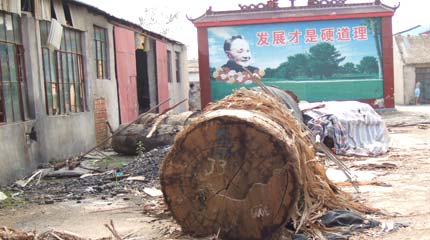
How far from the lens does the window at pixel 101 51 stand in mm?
13939

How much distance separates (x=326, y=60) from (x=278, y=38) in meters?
2.24

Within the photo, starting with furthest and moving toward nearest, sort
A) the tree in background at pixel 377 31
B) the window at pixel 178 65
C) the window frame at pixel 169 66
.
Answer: the window at pixel 178 65 < the tree in background at pixel 377 31 < the window frame at pixel 169 66

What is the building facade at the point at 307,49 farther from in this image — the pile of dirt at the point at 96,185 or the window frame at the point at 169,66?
the pile of dirt at the point at 96,185

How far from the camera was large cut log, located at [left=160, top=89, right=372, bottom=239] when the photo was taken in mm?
4477

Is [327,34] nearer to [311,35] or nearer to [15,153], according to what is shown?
[311,35]

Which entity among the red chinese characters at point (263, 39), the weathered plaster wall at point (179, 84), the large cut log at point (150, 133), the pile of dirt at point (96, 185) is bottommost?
the pile of dirt at point (96, 185)

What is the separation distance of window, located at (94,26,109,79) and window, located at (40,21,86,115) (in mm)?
1045

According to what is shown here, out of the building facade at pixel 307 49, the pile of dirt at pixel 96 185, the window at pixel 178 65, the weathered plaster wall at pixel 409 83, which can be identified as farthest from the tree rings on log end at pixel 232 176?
the weathered plaster wall at pixel 409 83

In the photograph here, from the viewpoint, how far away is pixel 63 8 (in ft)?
37.8

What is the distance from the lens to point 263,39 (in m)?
23.0

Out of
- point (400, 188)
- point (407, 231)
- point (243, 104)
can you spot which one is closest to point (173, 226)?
point (243, 104)

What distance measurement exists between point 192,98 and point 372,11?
9920mm

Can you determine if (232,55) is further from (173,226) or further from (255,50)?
(173,226)

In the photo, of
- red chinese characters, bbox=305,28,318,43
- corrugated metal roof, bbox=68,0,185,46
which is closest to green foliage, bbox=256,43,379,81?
red chinese characters, bbox=305,28,318,43
